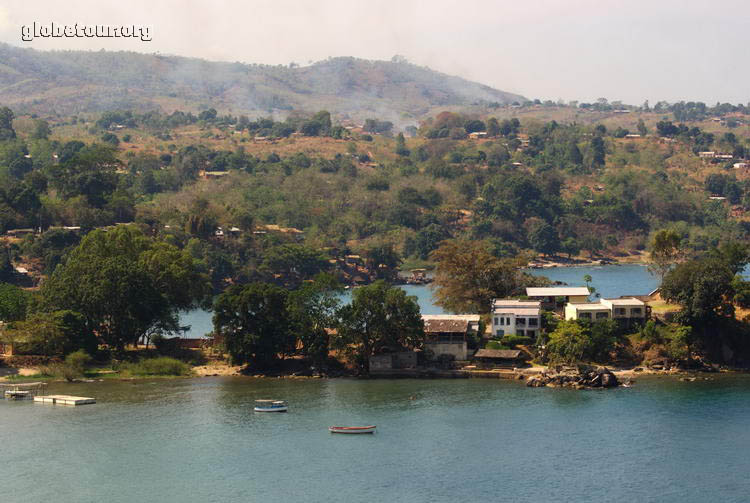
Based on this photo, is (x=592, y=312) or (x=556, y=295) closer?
(x=592, y=312)

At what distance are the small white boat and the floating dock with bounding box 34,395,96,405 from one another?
8571mm

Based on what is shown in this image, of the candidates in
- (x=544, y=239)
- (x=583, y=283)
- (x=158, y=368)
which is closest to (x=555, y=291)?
(x=158, y=368)

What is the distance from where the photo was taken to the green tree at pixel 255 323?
6266cm

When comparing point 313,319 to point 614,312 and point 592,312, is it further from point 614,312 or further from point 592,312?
point 614,312

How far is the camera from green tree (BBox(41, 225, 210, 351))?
66.0 metres

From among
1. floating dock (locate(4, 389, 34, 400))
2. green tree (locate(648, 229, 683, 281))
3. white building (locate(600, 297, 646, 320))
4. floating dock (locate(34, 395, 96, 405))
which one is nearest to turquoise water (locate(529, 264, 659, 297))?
green tree (locate(648, 229, 683, 281))

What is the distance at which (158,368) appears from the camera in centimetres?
6450

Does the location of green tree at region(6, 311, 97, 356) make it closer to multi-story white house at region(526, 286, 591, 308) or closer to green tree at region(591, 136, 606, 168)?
multi-story white house at region(526, 286, 591, 308)

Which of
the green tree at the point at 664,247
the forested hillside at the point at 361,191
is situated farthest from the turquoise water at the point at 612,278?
the green tree at the point at 664,247

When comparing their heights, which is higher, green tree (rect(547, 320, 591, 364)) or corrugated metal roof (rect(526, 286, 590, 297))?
corrugated metal roof (rect(526, 286, 590, 297))

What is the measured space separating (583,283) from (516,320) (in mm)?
41669

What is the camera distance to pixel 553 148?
7279 inches

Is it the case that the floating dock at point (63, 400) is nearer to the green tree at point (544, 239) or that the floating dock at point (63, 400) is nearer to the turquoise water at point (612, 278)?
the turquoise water at point (612, 278)

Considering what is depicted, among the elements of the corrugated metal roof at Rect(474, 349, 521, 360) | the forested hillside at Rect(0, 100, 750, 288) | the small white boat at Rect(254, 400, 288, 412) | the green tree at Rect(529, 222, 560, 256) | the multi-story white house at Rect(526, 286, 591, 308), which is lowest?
the small white boat at Rect(254, 400, 288, 412)
